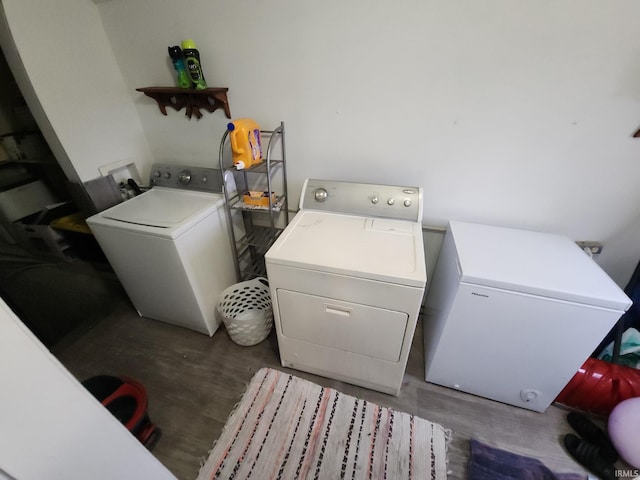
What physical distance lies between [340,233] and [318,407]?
910 mm

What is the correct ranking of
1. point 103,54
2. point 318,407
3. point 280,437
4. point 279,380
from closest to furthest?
point 280,437, point 318,407, point 279,380, point 103,54

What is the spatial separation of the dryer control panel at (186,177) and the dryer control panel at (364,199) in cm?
64

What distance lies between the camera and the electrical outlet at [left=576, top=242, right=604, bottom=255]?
4.59 ft

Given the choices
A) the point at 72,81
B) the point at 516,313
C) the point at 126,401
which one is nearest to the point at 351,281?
the point at 516,313

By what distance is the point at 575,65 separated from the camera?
109 centimetres

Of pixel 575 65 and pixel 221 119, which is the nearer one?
pixel 575 65

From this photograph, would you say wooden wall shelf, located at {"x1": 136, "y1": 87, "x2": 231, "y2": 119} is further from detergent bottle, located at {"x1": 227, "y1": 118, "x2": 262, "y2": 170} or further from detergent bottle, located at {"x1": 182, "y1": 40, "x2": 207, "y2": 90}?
detergent bottle, located at {"x1": 227, "y1": 118, "x2": 262, "y2": 170}

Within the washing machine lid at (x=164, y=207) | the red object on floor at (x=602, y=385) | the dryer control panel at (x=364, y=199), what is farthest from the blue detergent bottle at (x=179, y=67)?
the red object on floor at (x=602, y=385)

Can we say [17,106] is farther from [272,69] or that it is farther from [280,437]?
[280,437]

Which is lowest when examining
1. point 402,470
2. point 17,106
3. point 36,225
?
point 402,470

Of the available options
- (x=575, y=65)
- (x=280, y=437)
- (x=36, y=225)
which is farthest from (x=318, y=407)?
(x=36, y=225)

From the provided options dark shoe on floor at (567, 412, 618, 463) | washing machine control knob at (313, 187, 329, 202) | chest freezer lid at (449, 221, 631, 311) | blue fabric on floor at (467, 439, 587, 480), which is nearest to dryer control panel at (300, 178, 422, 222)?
washing machine control knob at (313, 187, 329, 202)

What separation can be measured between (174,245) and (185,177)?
639 millimetres

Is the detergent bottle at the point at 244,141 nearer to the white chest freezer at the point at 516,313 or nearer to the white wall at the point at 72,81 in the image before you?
the white wall at the point at 72,81
